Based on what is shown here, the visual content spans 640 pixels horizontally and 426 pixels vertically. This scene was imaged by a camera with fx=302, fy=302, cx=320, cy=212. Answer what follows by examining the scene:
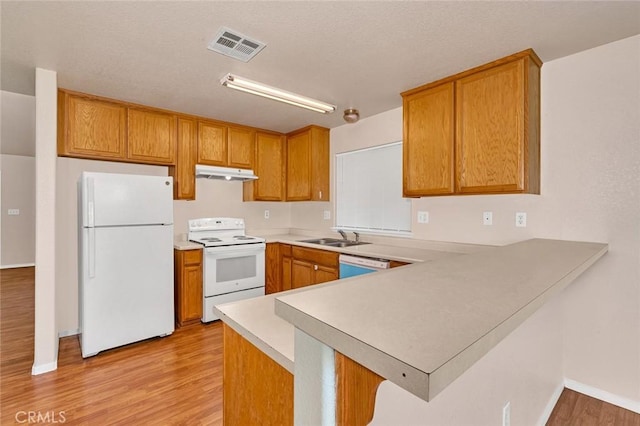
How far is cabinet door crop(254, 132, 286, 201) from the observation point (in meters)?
3.94

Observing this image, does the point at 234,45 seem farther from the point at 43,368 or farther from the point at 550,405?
the point at 550,405

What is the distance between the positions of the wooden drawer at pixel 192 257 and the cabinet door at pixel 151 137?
3.25 feet

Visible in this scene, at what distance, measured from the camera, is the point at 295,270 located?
359 centimetres

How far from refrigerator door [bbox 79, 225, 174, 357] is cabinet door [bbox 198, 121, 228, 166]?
986 mm

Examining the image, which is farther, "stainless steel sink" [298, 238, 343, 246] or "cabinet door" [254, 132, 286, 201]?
"cabinet door" [254, 132, 286, 201]

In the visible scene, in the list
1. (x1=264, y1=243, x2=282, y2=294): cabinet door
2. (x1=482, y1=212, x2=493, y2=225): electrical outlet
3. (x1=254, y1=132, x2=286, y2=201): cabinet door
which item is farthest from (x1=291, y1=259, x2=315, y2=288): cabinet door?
(x1=482, y1=212, x2=493, y2=225): electrical outlet

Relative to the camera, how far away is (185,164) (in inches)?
132

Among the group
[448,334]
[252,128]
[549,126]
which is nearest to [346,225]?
[252,128]

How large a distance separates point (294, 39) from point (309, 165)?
204 cm

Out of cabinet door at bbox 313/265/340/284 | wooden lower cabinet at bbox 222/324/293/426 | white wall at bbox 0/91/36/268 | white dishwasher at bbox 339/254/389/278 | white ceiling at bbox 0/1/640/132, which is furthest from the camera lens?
white wall at bbox 0/91/36/268

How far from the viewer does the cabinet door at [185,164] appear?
3301 mm

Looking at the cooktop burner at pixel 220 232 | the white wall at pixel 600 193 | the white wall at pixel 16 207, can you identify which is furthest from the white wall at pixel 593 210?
the white wall at pixel 16 207

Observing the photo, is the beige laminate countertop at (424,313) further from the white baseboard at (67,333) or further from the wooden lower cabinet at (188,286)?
the white baseboard at (67,333)

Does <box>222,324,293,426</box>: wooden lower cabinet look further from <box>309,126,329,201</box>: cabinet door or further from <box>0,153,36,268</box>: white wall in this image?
<box>0,153,36,268</box>: white wall
